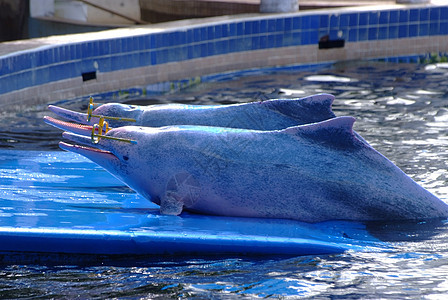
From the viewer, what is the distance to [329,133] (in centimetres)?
473

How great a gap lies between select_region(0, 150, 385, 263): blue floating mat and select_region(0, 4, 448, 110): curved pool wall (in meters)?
3.84

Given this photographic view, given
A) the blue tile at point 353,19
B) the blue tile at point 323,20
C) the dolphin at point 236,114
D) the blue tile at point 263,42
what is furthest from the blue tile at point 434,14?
the dolphin at point 236,114

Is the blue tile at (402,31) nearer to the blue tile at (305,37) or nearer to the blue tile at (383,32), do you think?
the blue tile at (383,32)


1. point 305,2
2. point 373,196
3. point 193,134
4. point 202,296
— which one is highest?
point 305,2

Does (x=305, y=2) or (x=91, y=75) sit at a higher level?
(x=305, y=2)

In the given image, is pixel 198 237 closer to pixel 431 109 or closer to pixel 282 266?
pixel 282 266

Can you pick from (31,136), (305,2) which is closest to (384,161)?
(31,136)

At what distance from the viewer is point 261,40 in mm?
11203

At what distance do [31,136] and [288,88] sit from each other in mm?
3470

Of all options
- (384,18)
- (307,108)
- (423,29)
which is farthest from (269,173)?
(423,29)

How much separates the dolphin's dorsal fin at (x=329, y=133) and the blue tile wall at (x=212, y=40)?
15.4 feet

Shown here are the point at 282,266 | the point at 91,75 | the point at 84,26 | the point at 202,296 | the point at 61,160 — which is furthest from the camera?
the point at 84,26

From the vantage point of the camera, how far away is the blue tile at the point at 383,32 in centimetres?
1184

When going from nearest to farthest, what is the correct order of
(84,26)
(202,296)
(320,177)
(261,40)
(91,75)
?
(202,296) < (320,177) < (91,75) < (261,40) < (84,26)
